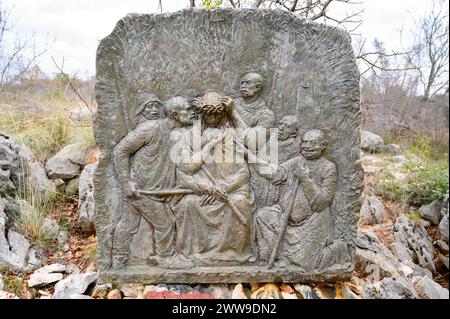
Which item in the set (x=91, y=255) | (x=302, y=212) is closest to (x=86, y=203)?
(x=91, y=255)

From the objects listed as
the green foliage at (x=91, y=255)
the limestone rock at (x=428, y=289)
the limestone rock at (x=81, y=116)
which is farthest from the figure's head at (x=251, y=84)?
the limestone rock at (x=81, y=116)

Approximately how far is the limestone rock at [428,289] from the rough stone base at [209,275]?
1.10m

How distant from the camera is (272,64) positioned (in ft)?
9.41

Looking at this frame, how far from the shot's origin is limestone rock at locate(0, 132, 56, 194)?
13.3 feet

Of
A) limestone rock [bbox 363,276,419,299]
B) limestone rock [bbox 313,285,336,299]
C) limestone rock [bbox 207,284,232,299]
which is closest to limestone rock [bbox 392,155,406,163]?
limestone rock [bbox 363,276,419,299]

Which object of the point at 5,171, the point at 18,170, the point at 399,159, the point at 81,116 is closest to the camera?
the point at 5,171

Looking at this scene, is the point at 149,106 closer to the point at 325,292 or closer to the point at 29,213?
the point at 29,213

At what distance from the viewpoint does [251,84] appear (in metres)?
2.84

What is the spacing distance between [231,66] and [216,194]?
37.4 inches

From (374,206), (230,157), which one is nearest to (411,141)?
(374,206)

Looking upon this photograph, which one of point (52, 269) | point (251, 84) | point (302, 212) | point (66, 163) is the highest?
point (251, 84)

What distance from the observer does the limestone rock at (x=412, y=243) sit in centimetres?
423

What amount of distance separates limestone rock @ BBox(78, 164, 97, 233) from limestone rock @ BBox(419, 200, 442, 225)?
411 cm

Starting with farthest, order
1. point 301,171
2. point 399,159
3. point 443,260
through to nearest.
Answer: point 399,159 → point 443,260 → point 301,171
